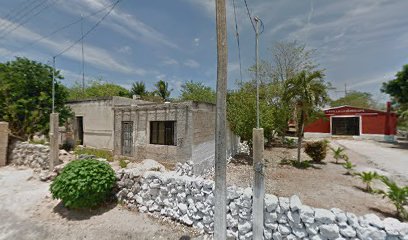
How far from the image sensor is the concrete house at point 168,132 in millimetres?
8633

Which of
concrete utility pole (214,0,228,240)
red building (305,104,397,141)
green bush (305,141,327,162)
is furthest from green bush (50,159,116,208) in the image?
red building (305,104,397,141)

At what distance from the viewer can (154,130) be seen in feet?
32.9

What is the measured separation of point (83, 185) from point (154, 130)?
209 inches

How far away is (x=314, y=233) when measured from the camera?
10.9ft

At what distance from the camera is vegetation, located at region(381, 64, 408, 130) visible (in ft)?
64.1

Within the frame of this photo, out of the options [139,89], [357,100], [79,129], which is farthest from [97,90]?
[357,100]

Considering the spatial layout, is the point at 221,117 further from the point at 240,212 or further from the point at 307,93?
the point at 307,93

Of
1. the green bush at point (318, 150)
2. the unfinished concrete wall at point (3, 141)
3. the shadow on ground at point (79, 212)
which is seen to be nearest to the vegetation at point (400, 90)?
the green bush at point (318, 150)

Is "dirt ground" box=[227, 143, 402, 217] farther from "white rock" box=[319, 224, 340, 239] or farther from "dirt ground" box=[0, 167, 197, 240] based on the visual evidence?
"dirt ground" box=[0, 167, 197, 240]

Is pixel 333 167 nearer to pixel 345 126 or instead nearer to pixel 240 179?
pixel 240 179

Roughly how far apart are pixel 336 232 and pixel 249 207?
4.65ft

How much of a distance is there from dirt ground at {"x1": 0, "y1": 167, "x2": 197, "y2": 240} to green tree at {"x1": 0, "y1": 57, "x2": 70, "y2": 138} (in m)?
5.46

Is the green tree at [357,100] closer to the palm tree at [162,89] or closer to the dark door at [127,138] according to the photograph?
the palm tree at [162,89]

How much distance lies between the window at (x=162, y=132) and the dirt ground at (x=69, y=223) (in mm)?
4389
